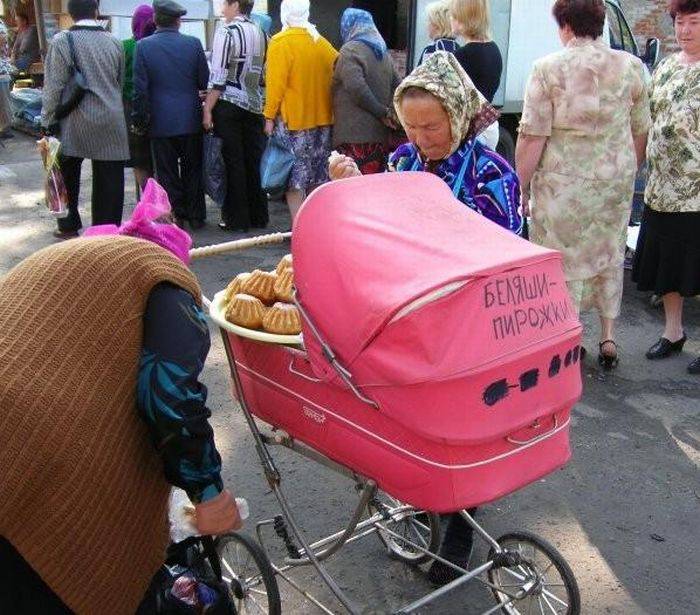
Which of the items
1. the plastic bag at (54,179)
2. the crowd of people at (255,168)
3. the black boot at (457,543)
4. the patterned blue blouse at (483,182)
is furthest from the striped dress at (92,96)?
the black boot at (457,543)

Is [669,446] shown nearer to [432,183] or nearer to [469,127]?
[469,127]

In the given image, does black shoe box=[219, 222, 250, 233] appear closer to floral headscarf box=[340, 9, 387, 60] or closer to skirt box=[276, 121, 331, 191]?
skirt box=[276, 121, 331, 191]

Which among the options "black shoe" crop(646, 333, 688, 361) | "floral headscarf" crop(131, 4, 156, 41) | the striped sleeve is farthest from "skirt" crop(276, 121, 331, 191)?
"black shoe" crop(646, 333, 688, 361)

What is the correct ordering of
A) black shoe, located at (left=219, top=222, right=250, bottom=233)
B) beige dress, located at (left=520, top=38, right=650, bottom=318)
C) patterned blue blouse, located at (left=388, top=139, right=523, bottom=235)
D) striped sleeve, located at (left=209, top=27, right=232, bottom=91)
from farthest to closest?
black shoe, located at (left=219, top=222, right=250, bottom=233)
striped sleeve, located at (left=209, top=27, right=232, bottom=91)
beige dress, located at (left=520, top=38, right=650, bottom=318)
patterned blue blouse, located at (left=388, top=139, right=523, bottom=235)

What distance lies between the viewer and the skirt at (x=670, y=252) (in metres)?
4.68

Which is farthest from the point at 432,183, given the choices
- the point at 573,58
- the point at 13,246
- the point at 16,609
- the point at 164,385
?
the point at 13,246

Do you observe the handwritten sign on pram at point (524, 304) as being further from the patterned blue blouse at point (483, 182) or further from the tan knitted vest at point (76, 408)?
the patterned blue blouse at point (483, 182)

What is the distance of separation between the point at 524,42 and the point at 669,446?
6.00m

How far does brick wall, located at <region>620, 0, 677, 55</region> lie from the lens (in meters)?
13.0

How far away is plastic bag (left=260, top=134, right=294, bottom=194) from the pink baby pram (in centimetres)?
466

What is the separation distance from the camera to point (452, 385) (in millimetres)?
1782

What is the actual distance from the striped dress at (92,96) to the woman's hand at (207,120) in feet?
2.20

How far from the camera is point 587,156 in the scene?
430cm

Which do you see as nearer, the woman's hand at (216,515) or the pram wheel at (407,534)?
the woman's hand at (216,515)
